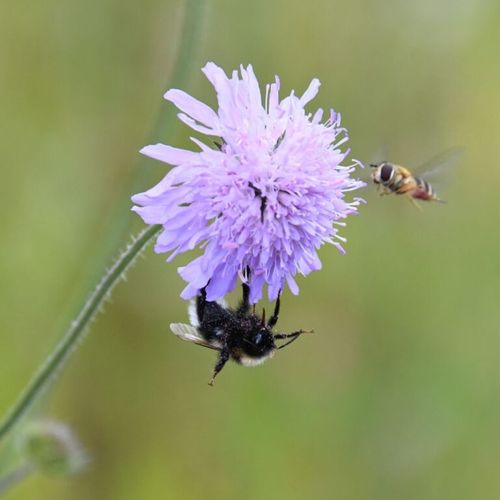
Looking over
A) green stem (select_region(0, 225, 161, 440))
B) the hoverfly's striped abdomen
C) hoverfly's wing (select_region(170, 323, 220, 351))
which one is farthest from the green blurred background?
hoverfly's wing (select_region(170, 323, 220, 351))

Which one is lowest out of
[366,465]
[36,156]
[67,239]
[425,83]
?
[366,465]

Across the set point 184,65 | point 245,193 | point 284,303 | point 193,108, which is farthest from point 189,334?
point 284,303

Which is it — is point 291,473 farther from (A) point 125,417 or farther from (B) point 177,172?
(B) point 177,172

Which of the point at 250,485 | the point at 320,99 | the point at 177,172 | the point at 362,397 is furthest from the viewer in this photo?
the point at 320,99

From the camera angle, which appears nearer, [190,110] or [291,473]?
[190,110]

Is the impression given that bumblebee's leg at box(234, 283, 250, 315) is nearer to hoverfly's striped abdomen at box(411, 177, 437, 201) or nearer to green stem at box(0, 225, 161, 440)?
green stem at box(0, 225, 161, 440)

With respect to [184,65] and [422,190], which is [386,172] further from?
[184,65]

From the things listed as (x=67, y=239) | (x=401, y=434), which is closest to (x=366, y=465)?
(x=401, y=434)
